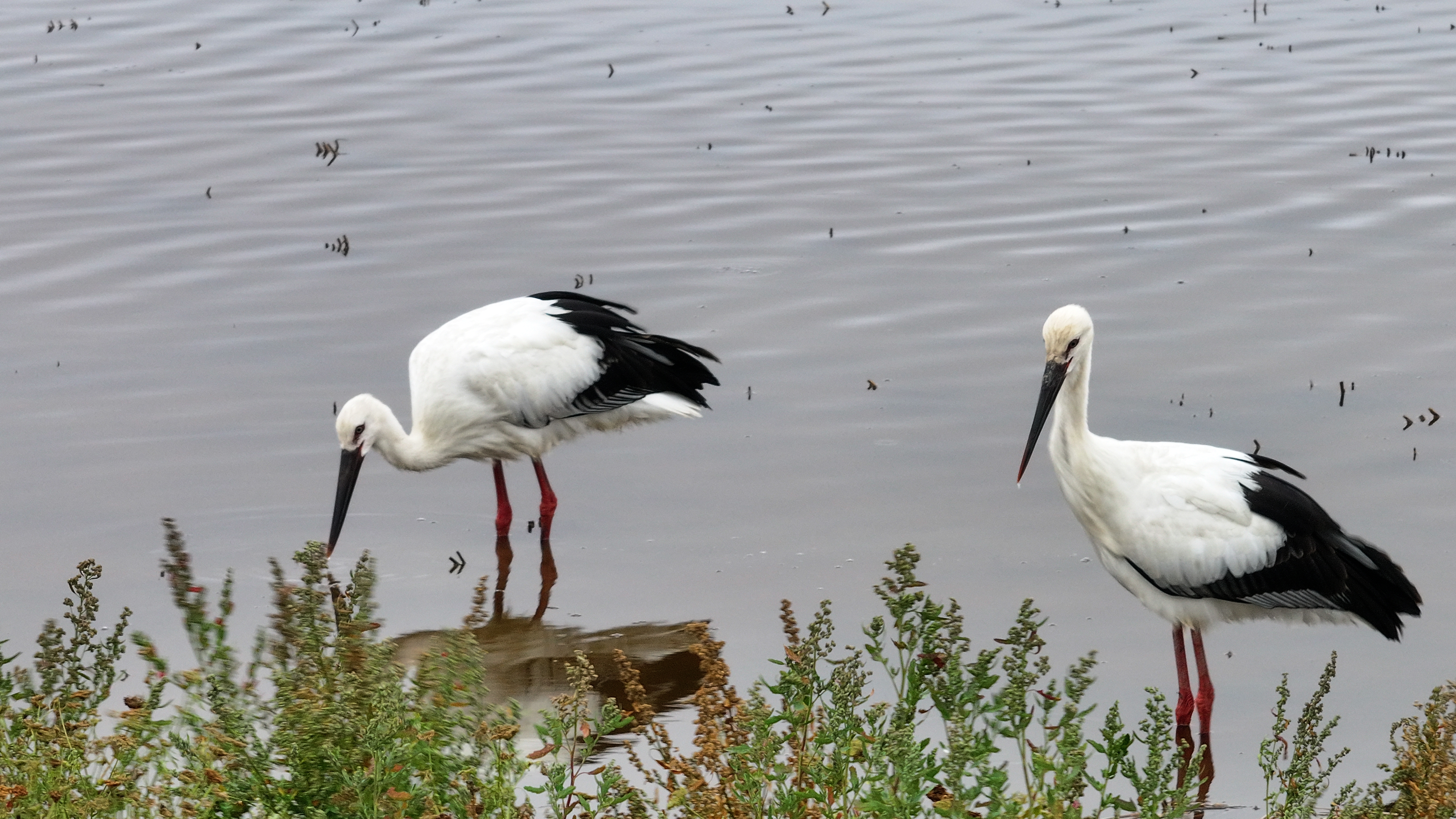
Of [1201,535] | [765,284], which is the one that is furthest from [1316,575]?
[765,284]

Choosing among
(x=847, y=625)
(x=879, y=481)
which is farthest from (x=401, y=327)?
(x=847, y=625)

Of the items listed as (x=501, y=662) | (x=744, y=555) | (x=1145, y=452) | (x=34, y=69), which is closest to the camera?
(x=1145, y=452)

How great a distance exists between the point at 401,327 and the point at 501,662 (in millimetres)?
4466

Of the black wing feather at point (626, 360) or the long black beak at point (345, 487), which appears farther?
the black wing feather at point (626, 360)

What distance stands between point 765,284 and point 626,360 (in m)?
2.89

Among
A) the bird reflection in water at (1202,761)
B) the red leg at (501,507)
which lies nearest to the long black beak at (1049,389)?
the bird reflection in water at (1202,761)

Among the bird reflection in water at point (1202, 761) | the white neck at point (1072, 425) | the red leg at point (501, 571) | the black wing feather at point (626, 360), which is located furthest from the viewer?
the black wing feather at point (626, 360)

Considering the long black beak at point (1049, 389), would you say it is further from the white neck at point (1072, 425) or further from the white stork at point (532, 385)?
the white stork at point (532, 385)

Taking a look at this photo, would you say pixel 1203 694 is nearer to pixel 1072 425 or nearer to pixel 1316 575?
pixel 1316 575

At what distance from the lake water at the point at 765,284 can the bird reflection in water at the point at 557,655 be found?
0.13 m

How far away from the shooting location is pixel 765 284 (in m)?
11.7

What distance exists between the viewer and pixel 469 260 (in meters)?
12.4

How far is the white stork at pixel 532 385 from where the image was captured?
28.5 feet

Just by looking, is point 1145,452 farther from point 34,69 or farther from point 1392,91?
point 34,69
